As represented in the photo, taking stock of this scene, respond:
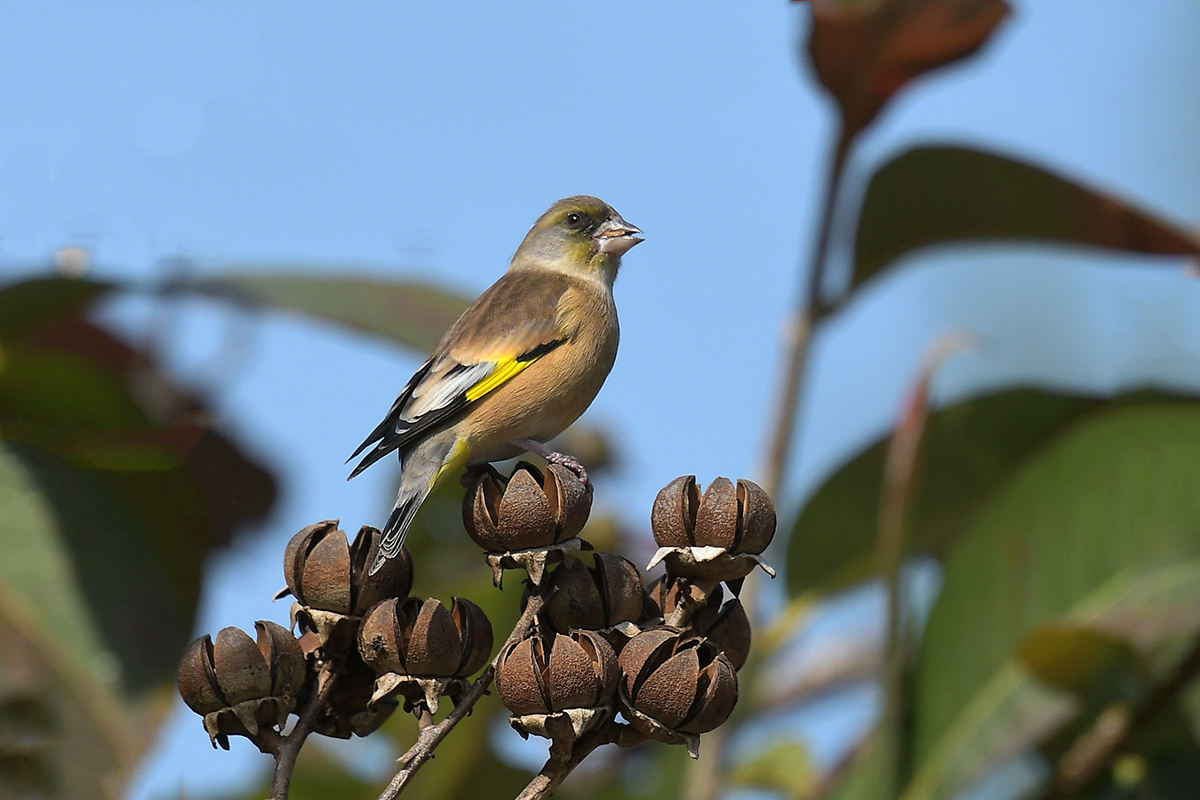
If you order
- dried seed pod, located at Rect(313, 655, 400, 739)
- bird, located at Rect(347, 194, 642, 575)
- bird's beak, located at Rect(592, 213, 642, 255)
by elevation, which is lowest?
bird's beak, located at Rect(592, 213, 642, 255)

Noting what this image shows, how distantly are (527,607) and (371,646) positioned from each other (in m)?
0.21

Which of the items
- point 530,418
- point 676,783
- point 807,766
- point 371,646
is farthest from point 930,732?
point 371,646

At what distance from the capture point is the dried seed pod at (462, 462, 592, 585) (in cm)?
168

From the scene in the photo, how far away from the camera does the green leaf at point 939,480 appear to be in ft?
11.4

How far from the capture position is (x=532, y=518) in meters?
1.68

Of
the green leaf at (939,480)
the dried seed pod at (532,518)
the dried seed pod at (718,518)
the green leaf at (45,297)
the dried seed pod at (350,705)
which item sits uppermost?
the green leaf at (45,297)

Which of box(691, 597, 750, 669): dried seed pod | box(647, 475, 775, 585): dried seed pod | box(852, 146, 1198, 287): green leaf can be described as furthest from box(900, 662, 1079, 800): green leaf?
box(647, 475, 775, 585): dried seed pod

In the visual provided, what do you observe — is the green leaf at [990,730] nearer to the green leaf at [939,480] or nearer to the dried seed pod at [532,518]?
the green leaf at [939,480]

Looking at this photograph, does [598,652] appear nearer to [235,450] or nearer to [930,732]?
[930,732]

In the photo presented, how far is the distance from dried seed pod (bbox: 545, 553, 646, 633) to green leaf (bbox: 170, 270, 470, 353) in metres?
1.71

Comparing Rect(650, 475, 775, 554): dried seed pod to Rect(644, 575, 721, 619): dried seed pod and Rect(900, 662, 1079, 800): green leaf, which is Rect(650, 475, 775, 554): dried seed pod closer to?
Rect(644, 575, 721, 619): dried seed pod

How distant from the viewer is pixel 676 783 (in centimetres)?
379

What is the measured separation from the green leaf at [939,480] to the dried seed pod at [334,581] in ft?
6.22

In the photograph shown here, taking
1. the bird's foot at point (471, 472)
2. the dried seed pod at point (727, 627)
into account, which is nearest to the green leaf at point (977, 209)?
the bird's foot at point (471, 472)
